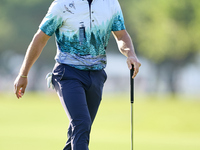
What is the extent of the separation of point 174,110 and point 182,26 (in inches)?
316

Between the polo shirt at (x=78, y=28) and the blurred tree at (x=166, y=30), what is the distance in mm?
25716

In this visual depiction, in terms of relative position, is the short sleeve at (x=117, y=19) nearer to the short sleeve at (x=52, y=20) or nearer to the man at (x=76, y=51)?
the man at (x=76, y=51)

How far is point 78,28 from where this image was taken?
4812mm

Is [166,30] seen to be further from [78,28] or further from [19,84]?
[19,84]

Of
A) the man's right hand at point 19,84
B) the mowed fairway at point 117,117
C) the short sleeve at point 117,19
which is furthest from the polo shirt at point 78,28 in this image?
the mowed fairway at point 117,117

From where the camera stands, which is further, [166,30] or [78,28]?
[166,30]

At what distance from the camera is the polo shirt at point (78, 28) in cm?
475

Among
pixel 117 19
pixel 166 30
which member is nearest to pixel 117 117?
pixel 166 30

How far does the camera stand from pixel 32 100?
1244 inches

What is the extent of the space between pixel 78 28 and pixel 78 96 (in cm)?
65

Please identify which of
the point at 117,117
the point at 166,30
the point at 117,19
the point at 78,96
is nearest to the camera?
the point at 78,96

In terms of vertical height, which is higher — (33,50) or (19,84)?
(33,50)

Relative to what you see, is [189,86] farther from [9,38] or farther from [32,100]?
[9,38]

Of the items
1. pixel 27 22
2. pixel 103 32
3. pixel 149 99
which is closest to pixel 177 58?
pixel 149 99
